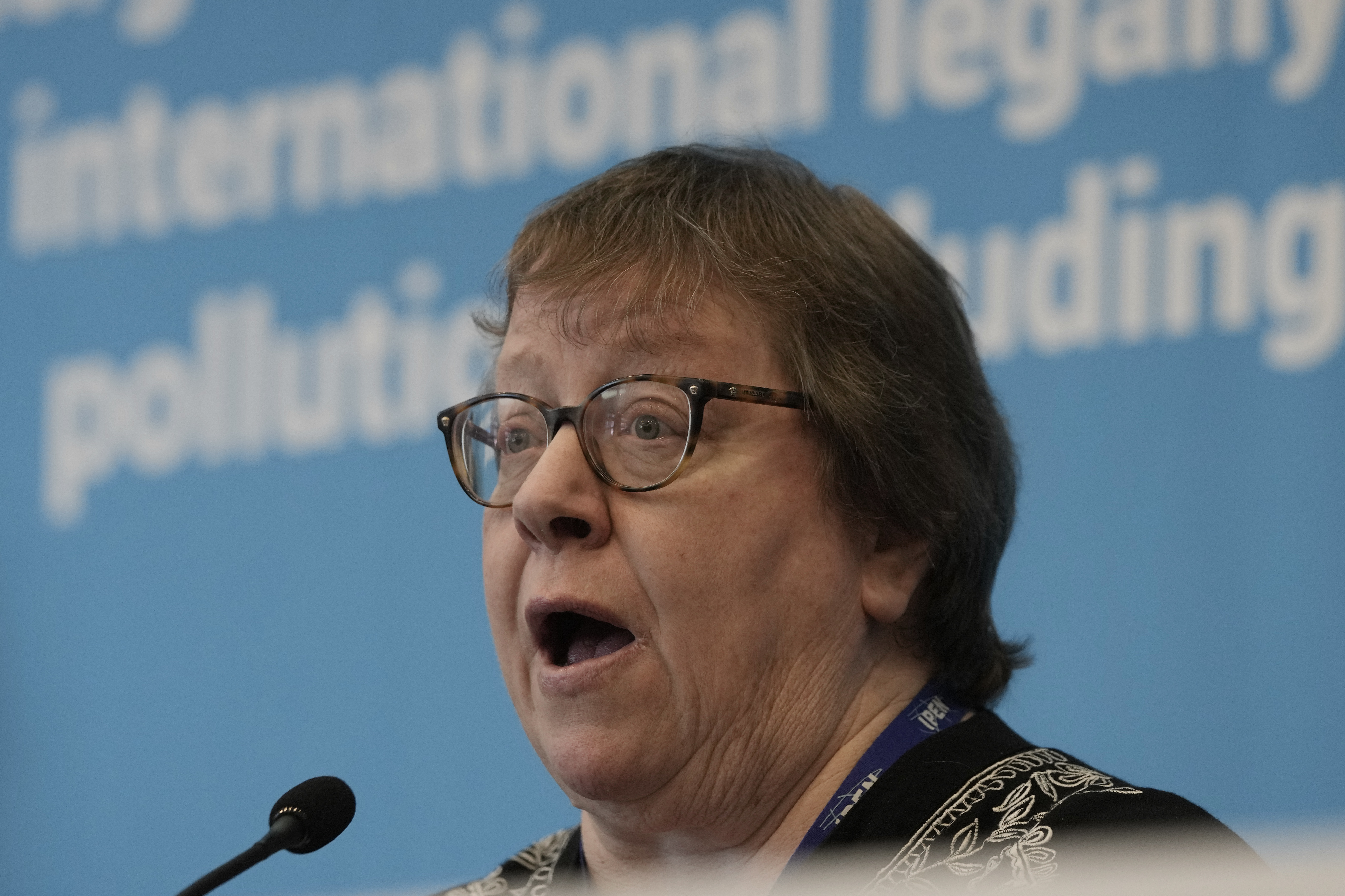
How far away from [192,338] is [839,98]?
5.94 feet

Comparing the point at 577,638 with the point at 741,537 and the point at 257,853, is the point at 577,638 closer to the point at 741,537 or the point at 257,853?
the point at 741,537

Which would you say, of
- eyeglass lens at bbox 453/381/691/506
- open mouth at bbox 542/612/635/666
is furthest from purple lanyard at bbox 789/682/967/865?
eyeglass lens at bbox 453/381/691/506

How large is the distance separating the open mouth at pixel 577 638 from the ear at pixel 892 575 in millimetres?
317

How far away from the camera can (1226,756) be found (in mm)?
2783

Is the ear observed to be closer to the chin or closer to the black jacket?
the black jacket

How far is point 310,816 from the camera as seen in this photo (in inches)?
62.9

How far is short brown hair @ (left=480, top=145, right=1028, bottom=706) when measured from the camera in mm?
1857

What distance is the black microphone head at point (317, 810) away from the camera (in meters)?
1.60

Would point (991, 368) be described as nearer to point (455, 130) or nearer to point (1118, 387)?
point (1118, 387)

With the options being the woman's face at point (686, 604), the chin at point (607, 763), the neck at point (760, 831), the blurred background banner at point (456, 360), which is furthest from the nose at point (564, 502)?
the blurred background banner at point (456, 360)

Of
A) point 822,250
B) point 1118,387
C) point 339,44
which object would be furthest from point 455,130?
point 822,250

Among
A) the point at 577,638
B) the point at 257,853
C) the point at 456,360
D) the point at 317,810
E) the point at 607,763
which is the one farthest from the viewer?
the point at 456,360

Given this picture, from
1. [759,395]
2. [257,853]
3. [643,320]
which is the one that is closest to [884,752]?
[759,395]

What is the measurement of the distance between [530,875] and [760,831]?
1.49ft
